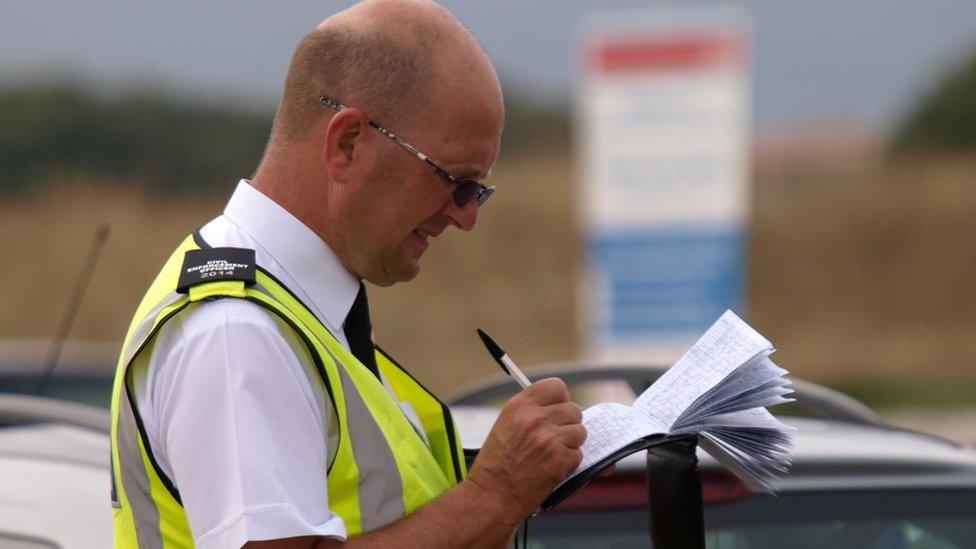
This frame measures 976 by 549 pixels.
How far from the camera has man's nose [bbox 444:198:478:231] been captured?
1.91 m

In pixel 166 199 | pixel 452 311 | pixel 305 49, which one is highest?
pixel 305 49

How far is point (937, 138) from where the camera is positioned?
2625 centimetres

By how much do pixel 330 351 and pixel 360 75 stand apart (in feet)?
1.18

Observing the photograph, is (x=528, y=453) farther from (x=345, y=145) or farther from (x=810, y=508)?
(x=810, y=508)

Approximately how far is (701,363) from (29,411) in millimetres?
1365

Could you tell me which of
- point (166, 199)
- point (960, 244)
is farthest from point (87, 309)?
point (960, 244)

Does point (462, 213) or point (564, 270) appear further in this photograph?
point (564, 270)

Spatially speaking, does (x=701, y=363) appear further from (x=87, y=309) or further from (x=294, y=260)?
(x=87, y=309)

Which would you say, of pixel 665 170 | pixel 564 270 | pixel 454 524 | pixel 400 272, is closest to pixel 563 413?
pixel 454 524

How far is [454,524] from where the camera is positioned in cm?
170

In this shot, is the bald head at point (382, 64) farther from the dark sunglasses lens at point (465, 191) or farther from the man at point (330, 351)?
the dark sunglasses lens at point (465, 191)

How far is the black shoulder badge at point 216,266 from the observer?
66.6 inches

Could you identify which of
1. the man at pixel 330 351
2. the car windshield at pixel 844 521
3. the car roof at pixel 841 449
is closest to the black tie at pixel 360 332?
the man at pixel 330 351

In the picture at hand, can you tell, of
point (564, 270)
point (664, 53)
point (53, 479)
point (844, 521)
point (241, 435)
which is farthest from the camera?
point (564, 270)
